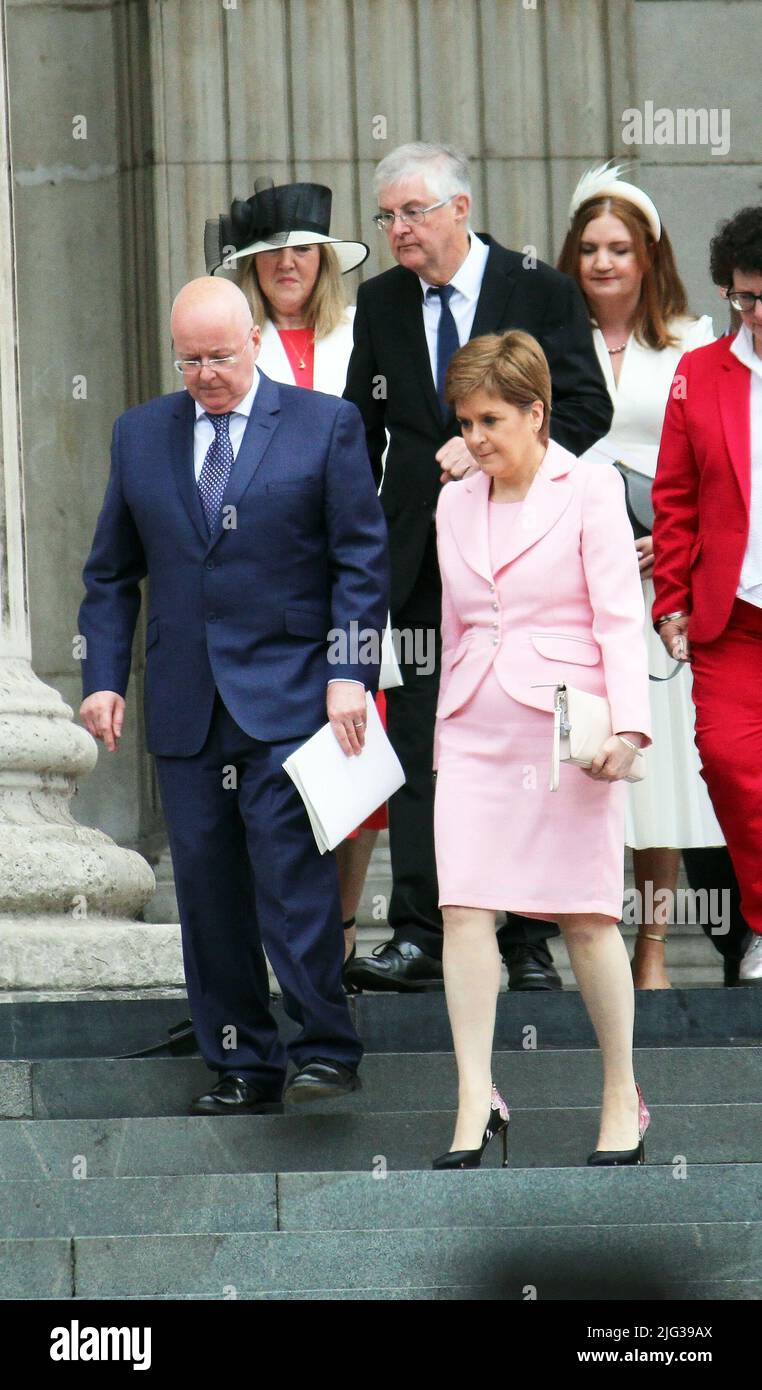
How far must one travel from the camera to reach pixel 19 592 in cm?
845

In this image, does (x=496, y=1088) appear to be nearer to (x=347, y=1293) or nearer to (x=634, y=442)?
(x=347, y=1293)

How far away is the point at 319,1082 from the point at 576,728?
1.01m

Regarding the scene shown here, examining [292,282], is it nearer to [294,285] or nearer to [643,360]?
[294,285]

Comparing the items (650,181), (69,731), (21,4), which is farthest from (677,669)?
(21,4)

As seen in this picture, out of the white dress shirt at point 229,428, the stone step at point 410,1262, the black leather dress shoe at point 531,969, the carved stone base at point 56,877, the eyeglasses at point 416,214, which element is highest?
the eyeglasses at point 416,214

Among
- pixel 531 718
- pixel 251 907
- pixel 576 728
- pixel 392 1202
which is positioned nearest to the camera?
pixel 392 1202

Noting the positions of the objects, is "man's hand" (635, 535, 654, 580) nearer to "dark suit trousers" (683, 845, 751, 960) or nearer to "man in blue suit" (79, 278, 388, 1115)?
"dark suit trousers" (683, 845, 751, 960)

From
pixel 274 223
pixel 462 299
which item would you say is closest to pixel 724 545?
pixel 462 299

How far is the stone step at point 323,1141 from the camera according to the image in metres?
6.02

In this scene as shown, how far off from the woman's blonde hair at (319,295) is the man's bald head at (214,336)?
1.37 meters

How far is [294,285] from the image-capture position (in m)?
7.62

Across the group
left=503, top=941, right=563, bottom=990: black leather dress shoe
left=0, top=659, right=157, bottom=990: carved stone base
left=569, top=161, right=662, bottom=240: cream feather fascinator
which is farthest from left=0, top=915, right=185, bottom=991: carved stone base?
left=569, top=161, right=662, bottom=240: cream feather fascinator

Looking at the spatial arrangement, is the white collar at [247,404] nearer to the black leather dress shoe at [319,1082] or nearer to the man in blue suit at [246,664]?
the man in blue suit at [246,664]

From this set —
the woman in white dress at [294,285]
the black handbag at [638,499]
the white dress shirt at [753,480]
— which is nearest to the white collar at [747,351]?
the white dress shirt at [753,480]
